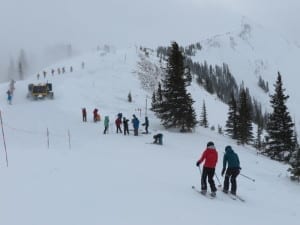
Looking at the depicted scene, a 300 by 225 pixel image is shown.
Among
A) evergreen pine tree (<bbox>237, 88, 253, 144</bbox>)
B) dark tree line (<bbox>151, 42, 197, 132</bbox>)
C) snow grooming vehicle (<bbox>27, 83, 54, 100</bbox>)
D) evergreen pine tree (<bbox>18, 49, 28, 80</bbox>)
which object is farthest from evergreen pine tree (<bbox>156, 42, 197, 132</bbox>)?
evergreen pine tree (<bbox>18, 49, 28, 80</bbox>)

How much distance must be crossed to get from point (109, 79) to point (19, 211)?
57383 mm

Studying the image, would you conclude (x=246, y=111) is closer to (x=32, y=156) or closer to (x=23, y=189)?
(x=32, y=156)

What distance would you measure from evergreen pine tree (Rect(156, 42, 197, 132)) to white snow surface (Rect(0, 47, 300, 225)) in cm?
170

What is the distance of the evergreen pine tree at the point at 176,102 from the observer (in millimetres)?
41625

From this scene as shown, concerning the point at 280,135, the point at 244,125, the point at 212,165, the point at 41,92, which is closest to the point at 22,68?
the point at 41,92

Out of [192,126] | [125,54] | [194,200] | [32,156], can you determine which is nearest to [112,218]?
[194,200]

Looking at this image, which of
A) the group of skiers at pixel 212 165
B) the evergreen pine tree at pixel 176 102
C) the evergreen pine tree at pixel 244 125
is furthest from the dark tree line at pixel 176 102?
the group of skiers at pixel 212 165

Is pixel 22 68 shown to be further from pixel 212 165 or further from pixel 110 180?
pixel 212 165

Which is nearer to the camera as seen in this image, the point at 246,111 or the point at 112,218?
the point at 112,218

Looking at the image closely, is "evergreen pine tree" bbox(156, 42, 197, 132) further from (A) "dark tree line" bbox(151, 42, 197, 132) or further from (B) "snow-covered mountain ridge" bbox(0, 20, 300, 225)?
(B) "snow-covered mountain ridge" bbox(0, 20, 300, 225)

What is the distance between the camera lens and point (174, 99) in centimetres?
4212

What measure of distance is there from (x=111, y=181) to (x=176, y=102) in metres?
26.8

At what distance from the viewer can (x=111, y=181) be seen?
15633 millimetres

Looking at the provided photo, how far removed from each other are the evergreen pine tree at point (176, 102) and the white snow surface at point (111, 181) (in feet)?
5.59
